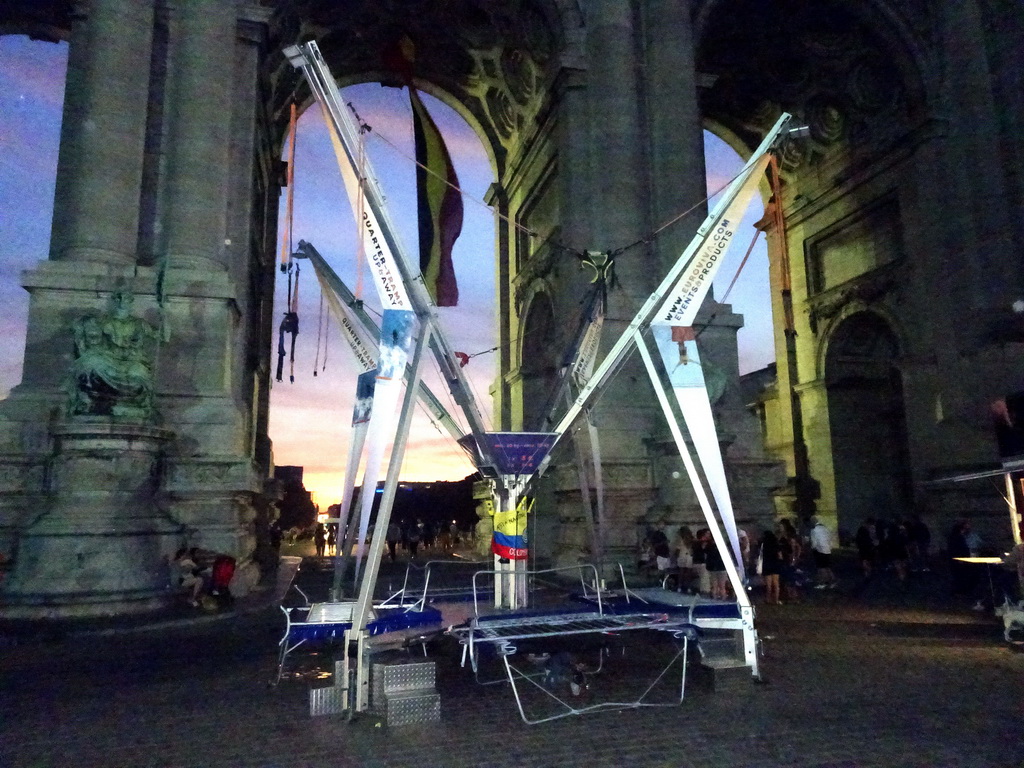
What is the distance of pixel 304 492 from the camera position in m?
51.7

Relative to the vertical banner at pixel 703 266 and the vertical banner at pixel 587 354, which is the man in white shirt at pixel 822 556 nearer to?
the vertical banner at pixel 587 354

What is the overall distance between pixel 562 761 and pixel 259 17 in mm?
18484

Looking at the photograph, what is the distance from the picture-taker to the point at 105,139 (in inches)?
600

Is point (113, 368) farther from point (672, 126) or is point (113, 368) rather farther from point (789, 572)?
point (672, 126)

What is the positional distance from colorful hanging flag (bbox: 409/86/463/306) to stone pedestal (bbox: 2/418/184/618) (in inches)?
218

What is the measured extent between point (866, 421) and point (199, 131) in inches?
906

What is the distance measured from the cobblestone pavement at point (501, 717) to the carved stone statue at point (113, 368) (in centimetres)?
448

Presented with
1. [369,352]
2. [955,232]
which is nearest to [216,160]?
[369,352]

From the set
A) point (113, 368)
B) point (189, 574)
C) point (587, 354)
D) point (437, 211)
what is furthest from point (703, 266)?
point (113, 368)

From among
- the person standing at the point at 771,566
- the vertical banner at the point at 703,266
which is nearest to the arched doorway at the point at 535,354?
the person standing at the point at 771,566

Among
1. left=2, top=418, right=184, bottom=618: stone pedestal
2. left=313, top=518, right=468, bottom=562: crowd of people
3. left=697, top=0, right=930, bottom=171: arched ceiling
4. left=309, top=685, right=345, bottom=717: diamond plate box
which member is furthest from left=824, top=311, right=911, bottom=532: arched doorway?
left=309, top=685, right=345, bottom=717: diamond plate box

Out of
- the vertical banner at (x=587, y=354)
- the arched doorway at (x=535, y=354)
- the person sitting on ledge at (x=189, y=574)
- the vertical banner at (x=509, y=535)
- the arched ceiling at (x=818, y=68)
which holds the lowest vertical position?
the person sitting on ledge at (x=189, y=574)

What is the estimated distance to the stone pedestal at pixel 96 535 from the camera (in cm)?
1123

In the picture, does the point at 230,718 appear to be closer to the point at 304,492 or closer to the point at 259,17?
the point at 259,17
